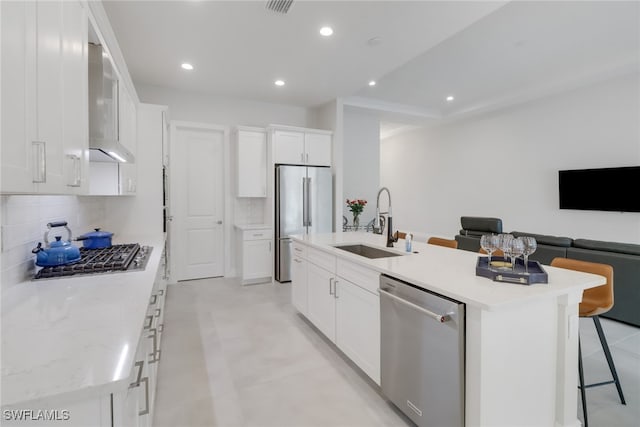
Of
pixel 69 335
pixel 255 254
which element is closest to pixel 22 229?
pixel 69 335

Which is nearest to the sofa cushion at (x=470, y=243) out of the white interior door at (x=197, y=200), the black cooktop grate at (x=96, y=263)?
the white interior door at (x=197, y=200)

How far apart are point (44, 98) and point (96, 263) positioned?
113 centimetres

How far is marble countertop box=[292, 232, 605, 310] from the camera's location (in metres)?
1.37

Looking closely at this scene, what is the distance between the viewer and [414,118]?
6.91 meters

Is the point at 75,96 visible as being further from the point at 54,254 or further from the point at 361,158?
the point at 361,158

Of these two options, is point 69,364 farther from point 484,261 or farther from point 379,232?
point 379,232

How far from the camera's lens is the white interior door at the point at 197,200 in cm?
468

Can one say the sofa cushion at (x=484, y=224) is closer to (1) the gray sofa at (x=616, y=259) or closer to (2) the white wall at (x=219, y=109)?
(1) the gray sofa at (x=616, y=259)

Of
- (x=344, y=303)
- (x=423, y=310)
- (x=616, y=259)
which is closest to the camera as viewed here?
(x=423, y=310)

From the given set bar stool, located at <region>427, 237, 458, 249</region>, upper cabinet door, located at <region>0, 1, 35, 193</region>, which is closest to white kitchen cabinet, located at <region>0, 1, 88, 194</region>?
upper cabinet door, located at <region>0, 1, 35, 193</region>

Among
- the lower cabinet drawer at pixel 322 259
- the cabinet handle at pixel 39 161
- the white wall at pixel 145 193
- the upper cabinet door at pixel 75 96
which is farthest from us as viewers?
the white wall at pixel 145 193

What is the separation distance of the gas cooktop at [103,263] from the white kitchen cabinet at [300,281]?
1.43 m

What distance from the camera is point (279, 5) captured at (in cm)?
257

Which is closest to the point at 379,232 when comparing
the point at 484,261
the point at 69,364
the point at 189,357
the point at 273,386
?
the point at 484,261
